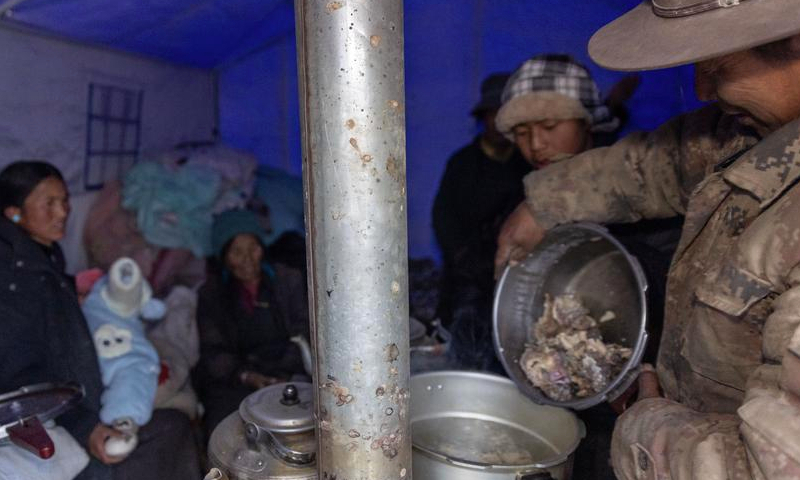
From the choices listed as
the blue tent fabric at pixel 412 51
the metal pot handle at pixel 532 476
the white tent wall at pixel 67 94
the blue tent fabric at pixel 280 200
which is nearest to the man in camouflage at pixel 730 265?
the metal pot handle at pixel 532 476

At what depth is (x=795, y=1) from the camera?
957mm

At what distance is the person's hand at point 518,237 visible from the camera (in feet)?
6.16

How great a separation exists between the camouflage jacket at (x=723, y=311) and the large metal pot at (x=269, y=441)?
2.13 feet

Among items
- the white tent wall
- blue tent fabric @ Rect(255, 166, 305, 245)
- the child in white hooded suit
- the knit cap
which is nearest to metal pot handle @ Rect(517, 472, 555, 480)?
the child in white hooded suit

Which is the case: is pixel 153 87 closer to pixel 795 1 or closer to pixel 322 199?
pixel 322 199

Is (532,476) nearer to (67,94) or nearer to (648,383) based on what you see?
(648,383)

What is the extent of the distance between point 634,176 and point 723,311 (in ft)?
2.30

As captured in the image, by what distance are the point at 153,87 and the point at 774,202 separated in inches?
157

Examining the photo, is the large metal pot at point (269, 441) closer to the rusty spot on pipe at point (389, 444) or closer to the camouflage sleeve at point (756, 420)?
the rusty spot on pipe at point (389, 444)

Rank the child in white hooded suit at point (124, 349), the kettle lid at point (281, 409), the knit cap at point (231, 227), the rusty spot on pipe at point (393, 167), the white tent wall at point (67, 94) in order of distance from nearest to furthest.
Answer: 1. the rusty spot on pipe at point (393, 167)
2. the kettle lid at point (281, 409)
3. the child in white hooded suit at point (124, 349)
4. the white tent wall at point (67, 94)
5. the knit cap at point (231, 227)

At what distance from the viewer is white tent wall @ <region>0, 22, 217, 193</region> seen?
3101 mm

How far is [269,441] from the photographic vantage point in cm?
138

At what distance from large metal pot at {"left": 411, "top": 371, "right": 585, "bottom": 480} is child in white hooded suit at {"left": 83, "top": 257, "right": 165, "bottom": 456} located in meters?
1.41

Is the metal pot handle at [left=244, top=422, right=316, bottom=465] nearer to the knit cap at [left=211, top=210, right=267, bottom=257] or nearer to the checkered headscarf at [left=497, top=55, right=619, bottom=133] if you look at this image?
the checkered headscarf at [left=497, top=55, right=619, bottom=133]
